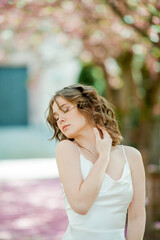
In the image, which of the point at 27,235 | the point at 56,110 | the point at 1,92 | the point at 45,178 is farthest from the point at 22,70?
the point at 56,110

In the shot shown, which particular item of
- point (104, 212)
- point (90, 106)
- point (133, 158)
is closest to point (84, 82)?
point (90, 106)

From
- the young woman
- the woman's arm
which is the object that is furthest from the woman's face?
the woman's arm

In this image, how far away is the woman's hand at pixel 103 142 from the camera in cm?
170

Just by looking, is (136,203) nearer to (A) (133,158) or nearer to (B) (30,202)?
(A) (133,158)

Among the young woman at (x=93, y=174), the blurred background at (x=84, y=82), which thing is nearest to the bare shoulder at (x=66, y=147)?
the young woman at (x=93, y=174)

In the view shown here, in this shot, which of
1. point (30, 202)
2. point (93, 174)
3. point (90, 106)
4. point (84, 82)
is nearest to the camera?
point (93, 174)

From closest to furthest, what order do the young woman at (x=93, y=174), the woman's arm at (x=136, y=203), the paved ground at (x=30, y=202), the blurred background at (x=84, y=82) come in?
the young woman at (x=93, y=174)
the woman's arm at (x=136, y=203)
the blurred background at (x=84, y=82)
the paved ground at (x=30, y=202)

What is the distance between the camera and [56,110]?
1823 millimetres

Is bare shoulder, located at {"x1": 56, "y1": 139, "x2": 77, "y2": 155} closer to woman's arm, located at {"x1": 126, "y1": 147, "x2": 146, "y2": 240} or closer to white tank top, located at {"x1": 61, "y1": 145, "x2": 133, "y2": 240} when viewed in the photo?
white tank top, located at {"x1": 61, "y1": 145, "x2": 133, "y2": 240}

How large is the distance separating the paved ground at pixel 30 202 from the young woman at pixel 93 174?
326cm

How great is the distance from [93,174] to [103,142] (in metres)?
0.18

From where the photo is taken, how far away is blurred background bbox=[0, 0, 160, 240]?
15.7 ft

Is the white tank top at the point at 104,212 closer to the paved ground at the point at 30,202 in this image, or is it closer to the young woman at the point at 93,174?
the young woman at the point at 93,174

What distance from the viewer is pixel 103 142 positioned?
1.73 meters
